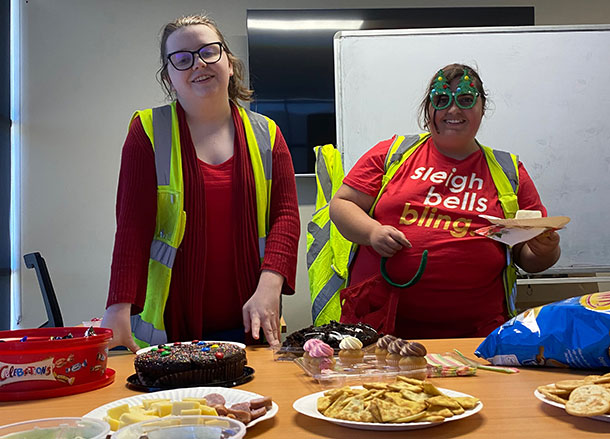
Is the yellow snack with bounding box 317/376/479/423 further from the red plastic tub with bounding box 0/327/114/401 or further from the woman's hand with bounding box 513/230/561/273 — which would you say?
the woman's hand with bounding box 513/230/561/273

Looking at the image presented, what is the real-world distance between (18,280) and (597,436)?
3675mm

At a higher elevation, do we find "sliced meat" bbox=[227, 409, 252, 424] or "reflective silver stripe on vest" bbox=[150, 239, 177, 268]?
"reflective silver stripe on vest" bbox=[150, 239, 177, 268]

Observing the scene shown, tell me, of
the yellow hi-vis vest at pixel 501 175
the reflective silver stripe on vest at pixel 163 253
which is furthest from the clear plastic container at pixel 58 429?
the yellow hi-vis vest at pixel 501 175

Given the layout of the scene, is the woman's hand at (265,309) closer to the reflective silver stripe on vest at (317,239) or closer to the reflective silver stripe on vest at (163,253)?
the reflective silver stripe on vest at (163,253)

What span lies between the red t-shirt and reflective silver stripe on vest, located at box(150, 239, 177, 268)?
0.61 meters

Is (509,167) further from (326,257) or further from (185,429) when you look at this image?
(185,429)

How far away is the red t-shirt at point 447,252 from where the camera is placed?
1.67 meters

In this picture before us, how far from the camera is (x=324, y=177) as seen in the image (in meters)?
3.16

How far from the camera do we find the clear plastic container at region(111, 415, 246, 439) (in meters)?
0.58

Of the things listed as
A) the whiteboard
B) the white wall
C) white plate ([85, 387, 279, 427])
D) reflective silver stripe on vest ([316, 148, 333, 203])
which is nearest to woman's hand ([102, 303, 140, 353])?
white plate ([85, 387, 279, 427])

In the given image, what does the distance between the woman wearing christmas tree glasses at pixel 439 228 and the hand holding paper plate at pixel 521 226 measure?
15 centimetres

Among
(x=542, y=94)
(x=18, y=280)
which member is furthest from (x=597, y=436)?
(x=18, y=280)

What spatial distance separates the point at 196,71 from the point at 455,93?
0.79 m

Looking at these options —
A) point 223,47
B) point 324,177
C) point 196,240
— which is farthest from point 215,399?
point 324,177
